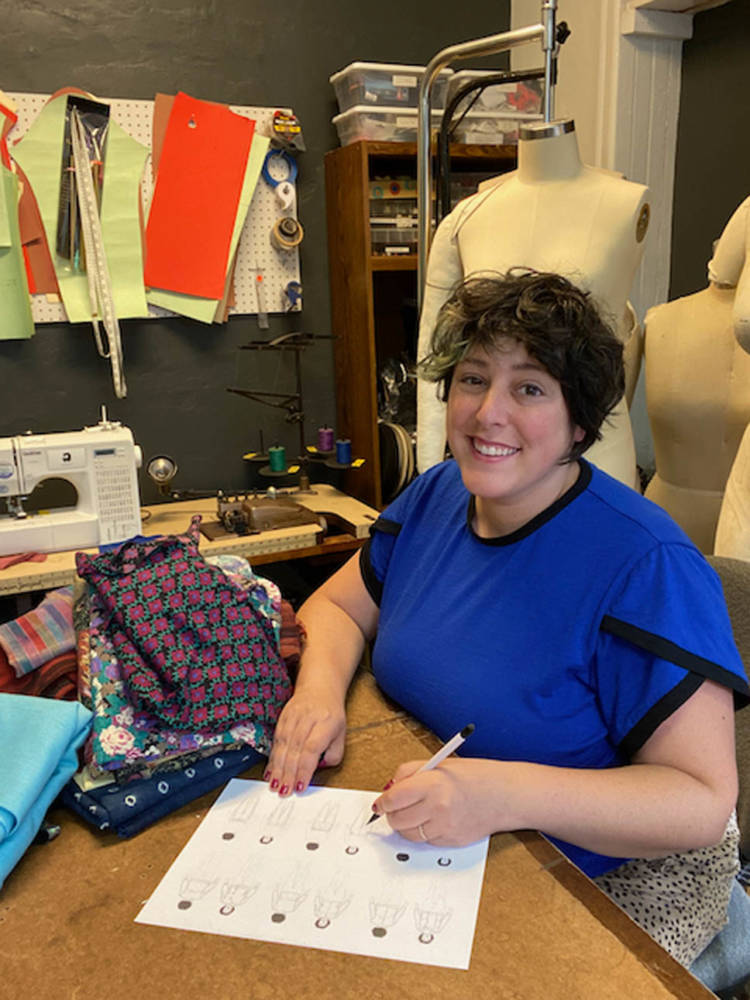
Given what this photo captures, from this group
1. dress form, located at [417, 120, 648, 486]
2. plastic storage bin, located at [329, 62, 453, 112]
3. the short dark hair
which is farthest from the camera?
plastic storage bin, located at [329, 62, 453, 112]

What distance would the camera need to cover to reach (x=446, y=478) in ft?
4.38

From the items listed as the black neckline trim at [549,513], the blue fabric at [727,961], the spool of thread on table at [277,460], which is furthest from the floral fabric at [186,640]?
the spool of thread on table at [277,460]

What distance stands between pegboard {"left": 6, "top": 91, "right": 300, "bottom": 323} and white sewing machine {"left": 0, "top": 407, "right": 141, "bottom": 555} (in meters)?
0.64

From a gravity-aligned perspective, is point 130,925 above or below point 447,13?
below

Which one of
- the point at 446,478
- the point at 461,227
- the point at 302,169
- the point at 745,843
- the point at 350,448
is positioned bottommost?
the point at 745,843

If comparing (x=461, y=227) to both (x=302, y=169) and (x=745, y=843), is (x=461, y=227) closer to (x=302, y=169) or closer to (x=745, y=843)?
(x=302, y=169)

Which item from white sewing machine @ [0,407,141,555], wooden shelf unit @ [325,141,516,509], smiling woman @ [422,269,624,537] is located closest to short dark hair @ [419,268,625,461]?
smiling woman @ [422,269,624,537]

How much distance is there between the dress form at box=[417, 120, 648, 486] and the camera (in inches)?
69.7

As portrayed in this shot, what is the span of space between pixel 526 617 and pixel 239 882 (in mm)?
455

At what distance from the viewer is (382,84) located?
2.54m

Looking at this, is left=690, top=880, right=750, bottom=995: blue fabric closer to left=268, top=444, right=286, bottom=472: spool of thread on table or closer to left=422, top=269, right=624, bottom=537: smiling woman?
left=422, top=269, right=624, bottom=537: smiling woman

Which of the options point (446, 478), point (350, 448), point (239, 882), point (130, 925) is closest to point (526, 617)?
point (446, 478)

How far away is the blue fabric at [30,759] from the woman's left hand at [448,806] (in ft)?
1.17

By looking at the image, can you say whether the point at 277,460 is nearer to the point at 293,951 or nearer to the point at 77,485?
the point at 77,485
